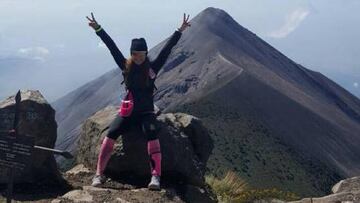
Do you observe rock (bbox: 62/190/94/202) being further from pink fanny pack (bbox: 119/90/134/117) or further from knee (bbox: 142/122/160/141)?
pink fanny pack (bbox: 119/90/134/117)

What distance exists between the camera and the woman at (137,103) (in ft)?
43.1

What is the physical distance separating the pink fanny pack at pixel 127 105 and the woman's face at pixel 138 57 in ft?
2.37

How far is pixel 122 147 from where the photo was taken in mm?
14234

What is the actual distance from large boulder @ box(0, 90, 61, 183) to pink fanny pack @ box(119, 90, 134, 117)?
171 cm

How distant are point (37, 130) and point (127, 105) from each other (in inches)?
84.6

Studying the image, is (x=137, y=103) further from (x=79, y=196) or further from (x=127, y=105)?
(x=79, y=196)

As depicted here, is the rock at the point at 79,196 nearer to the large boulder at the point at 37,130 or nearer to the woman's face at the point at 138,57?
the large boulder at the point at 37,130

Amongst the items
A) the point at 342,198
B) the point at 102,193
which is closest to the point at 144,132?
the point at 102,193

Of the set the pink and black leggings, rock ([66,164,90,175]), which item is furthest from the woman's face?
rock ([66,164,90,175])

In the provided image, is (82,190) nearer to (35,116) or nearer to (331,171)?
(35,116)

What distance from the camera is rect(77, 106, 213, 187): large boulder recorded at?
1426cm

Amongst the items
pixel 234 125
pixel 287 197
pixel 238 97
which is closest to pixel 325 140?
pixel 238 97

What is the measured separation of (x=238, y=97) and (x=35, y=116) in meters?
173

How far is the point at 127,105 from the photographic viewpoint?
13414mm
